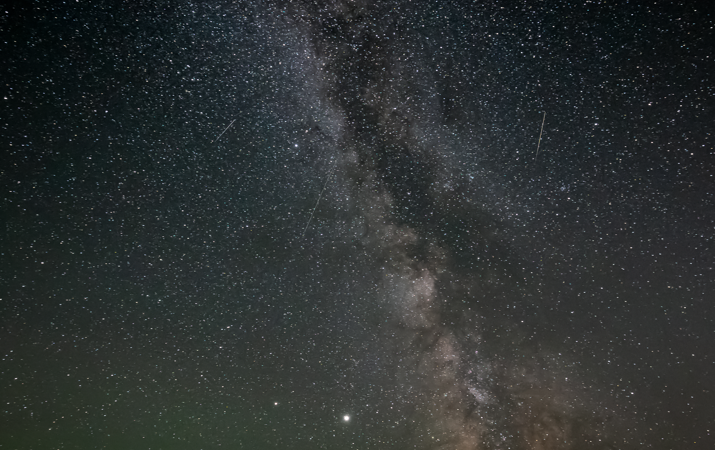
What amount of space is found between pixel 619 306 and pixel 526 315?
14.0 inches

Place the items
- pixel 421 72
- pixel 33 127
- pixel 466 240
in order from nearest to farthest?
pixel 33 127 < pixel 421 72 < pixel 466 240

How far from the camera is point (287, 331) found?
1.12 metres

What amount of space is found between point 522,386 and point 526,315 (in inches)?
12.8

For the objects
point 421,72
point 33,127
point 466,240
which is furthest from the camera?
point 466,240

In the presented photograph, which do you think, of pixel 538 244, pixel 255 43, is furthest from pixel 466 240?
pixel 255 43

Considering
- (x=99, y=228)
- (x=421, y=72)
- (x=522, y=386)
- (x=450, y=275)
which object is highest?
(x=421, y=72)

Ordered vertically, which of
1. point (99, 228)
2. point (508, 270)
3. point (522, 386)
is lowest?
point (99, 228)

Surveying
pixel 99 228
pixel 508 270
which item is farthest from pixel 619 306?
pixel 99 228

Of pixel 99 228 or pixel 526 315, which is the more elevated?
pixel 526 315

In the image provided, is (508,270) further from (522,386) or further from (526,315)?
(522,386)

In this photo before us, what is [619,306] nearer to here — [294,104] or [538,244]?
[538,244]

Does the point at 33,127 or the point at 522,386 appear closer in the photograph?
the point at 33,127

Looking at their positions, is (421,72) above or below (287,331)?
above

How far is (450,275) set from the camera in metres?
1.15
